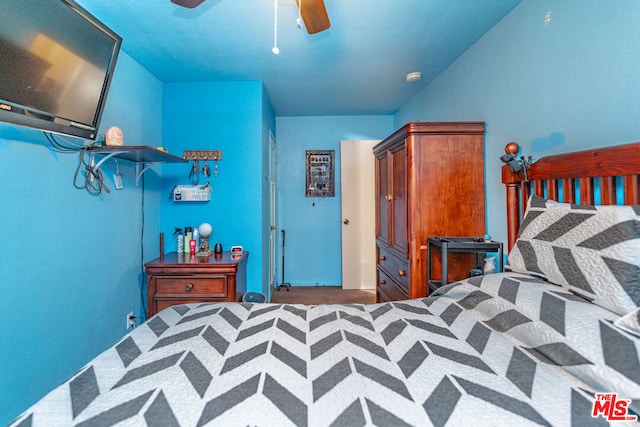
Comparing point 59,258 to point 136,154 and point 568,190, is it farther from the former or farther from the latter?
point 568,190

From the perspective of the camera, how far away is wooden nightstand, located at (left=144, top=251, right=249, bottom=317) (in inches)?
82.6

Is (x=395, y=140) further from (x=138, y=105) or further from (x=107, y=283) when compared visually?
(x=107, y=283)

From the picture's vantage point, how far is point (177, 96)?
2668 mm

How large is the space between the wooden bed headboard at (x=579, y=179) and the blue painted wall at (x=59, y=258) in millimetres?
Answer: 2663

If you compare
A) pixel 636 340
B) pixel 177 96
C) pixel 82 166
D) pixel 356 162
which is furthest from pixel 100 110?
pixel 356 162

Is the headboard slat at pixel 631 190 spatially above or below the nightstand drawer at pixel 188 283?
above

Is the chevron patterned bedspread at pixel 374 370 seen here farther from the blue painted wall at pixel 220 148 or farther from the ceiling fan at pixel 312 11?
→ the blue painted wall at pixel 220 148

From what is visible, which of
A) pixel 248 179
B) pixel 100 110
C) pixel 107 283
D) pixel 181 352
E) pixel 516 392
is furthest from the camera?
pixel 248 179

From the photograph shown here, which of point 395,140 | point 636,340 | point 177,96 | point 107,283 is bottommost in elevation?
point 107,283

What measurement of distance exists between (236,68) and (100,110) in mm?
1189

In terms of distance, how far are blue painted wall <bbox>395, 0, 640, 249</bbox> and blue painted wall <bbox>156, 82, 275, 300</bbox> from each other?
195cm

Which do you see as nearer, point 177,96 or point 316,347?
point 316,347

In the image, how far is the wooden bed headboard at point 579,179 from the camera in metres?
1.01

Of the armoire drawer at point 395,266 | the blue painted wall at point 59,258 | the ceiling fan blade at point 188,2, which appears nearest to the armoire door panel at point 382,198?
the armoire drawer at point 395,266
